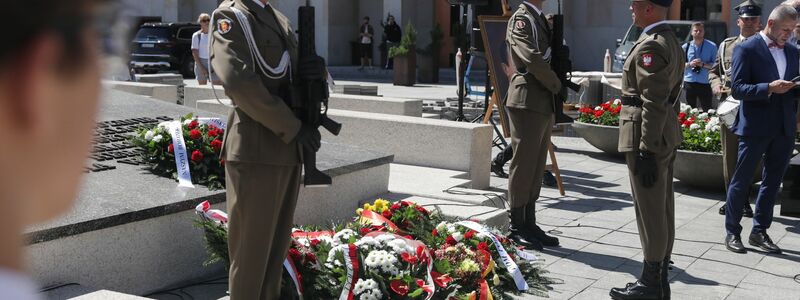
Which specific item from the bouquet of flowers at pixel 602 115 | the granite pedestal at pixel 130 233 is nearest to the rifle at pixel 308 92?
the granite pedestal at pixel 130 233

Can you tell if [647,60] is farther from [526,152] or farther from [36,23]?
[36,23]

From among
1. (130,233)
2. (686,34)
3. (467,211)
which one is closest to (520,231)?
(467,211)

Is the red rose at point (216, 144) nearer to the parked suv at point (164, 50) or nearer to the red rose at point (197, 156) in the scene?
the red rose at point (197, 156)

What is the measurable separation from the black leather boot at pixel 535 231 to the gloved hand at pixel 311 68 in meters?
3.54

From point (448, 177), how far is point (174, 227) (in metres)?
3.62

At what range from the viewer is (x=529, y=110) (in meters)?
7.49

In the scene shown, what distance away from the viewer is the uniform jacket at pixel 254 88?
424cm

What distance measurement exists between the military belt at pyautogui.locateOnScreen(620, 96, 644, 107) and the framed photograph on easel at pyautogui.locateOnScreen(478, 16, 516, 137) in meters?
3.26

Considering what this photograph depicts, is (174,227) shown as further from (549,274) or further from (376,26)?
(376,26)

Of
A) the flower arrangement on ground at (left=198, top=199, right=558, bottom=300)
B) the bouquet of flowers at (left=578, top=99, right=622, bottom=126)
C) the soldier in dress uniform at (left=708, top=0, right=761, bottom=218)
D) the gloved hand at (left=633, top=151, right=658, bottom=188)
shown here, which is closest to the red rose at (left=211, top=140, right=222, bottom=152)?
the flower arrangement on ground at (left=198, top=199, right=558, bottom=300)

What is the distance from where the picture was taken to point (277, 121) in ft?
13.9

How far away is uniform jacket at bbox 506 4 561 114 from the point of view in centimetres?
741

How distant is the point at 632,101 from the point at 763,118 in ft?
6.56

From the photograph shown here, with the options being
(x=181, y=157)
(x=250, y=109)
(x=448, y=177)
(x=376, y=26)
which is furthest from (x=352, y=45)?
(x=250, y=109)
